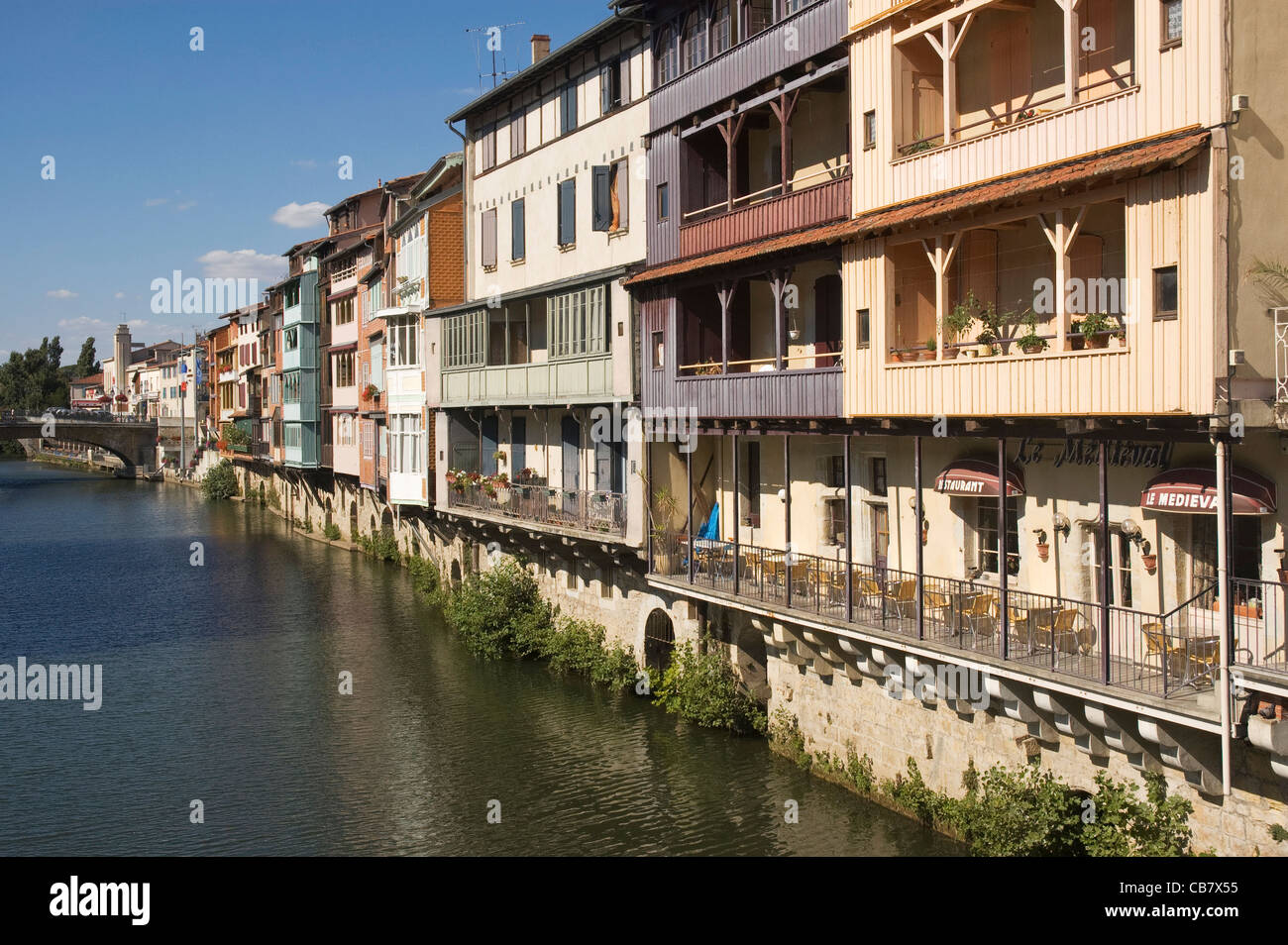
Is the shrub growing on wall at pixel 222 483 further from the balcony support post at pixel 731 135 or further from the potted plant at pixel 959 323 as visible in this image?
the potted plant at pixel 959 323

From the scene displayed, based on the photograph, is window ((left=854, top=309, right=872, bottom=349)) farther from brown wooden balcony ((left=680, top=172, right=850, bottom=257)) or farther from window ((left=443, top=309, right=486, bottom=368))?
window ((left=443, top=309, right=486, bottom=368))

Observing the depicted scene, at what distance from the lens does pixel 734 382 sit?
22344mm

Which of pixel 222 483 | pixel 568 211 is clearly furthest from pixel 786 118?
pixel 222 483

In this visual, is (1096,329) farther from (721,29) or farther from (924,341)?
(721,29)

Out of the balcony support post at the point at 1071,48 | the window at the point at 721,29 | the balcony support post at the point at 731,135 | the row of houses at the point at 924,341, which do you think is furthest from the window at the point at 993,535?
the window at the point at 721,29

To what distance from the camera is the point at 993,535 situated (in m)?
18.7

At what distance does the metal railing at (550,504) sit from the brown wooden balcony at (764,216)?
6.38 meters

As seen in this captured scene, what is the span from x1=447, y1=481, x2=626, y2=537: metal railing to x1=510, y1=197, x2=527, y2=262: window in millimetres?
6699

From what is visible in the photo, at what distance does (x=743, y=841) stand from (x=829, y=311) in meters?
9.79

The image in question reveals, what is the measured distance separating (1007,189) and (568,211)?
1659 centimetres

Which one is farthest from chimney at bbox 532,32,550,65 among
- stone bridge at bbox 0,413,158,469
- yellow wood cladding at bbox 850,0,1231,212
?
stone bridge at bbox 0,413,158,469

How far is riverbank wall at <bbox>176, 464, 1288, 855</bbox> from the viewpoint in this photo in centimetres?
1333
